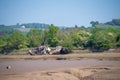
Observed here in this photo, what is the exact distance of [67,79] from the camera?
1927 cm

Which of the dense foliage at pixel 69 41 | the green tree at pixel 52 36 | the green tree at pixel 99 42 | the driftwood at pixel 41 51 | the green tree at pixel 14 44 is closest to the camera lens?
the green tree at pixel 99 42

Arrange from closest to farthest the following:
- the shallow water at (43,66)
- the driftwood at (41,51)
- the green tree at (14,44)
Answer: the shallow water at (43,66), the driftwood at (41,51), the green tree at (14,44)

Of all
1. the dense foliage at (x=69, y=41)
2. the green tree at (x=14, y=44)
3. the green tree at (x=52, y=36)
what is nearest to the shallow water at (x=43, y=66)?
the dense foliage at (x=69, y=41)

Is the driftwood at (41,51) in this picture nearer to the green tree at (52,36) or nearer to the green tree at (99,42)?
the green tree at (99,42)

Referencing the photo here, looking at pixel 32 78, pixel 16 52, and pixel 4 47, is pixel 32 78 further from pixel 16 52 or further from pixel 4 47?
pixel 4 47

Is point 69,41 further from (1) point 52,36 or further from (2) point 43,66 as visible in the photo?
(2) point 43,66

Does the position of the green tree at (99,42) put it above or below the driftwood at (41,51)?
above

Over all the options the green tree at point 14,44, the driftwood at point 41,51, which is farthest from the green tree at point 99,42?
the green tree at point 14,44

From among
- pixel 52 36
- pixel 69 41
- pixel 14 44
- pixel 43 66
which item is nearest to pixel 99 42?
pixel 69 41

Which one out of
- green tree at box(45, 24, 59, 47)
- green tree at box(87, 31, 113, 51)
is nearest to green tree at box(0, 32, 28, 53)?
green tree at box(45, 24, 59, 47)

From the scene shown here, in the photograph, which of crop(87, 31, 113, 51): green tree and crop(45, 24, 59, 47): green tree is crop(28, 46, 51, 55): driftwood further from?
crop(45, 24, 59, 47): green tree

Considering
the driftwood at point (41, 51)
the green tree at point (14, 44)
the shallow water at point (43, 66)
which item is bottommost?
the shallow water at point (43, 66)

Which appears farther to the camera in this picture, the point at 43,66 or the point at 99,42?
the point at 99,42

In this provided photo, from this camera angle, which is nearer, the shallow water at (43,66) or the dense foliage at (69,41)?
the shallow water at (43,66)
